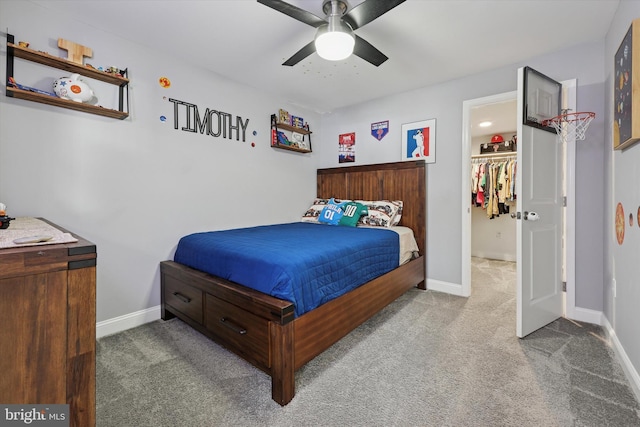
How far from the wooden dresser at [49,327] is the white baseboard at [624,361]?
2.52 m

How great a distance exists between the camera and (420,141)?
3346mm

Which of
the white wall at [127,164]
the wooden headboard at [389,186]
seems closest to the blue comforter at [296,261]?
the white wall at [127,164]

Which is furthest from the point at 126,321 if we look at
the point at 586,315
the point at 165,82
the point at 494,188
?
the point at 494,188

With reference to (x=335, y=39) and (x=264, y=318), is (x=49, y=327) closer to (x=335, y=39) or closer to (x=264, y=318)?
(x=264, y=318)

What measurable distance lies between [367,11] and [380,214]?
6.76ft

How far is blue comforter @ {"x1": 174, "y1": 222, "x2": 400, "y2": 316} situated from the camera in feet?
5.30

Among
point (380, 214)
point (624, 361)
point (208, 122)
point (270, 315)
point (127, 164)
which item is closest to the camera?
point (270, 315)

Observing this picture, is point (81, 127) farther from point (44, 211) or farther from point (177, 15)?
point (177, 15)

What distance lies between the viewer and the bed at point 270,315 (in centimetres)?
148

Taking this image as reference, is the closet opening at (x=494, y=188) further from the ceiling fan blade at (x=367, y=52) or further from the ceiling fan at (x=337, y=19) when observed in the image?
the ceiling fan at (x=337, y=19)

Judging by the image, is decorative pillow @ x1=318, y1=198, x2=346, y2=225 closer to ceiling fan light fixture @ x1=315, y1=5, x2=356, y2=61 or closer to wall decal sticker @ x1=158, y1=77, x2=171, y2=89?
ceiling fan light fixture @ x1=315, y1=5, x2=356, y2=61

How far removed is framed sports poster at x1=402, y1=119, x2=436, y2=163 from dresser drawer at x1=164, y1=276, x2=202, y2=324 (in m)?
2.76

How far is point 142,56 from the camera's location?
2404 mm

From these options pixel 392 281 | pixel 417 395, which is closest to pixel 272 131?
pixel 392 281
